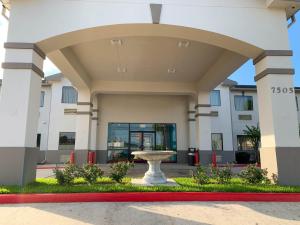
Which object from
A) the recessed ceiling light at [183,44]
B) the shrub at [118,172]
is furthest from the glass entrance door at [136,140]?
the shrub at [118,172]

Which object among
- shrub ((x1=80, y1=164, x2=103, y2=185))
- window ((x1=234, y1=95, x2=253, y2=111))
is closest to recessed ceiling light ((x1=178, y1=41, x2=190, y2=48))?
shrub ((x1=80, y1=164, x2=103, y2=185))

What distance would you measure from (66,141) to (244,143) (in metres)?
14.5

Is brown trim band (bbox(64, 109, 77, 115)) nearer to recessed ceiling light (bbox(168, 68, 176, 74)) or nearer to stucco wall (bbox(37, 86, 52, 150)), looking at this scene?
stucco wall (bbox(37, 86, 52, 150))

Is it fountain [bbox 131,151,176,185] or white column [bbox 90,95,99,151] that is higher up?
white column [bbox 90,95,99,151]

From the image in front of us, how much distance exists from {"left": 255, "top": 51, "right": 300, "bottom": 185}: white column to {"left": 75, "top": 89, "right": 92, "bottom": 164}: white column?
33.0ft

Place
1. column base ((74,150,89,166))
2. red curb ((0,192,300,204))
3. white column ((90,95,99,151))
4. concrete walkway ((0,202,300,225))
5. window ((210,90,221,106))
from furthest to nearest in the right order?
window ((210,90,221,106)), white column ((90,95,99,151)), column base ((74,150,89,166)), red curb ((0,192,300,204)), concrete walkway ((0,202,300,225))

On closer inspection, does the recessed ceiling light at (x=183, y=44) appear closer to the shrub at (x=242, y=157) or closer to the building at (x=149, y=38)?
the building at (x=149, y=38)

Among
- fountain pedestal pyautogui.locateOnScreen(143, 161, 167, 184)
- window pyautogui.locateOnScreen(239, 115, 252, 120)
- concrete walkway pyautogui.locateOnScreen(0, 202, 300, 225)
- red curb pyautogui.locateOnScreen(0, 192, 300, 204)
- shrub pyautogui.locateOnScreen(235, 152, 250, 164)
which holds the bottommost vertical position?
concrete walkway pyautogui.locateOnScreen(0, 202, 300, 225)

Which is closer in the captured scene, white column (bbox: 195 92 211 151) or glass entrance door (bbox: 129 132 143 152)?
white column (bbox: 195 92 211 151)

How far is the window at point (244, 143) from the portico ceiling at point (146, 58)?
333 inches

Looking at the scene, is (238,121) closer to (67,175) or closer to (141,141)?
(141,141)

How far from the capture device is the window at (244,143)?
21.0 metres

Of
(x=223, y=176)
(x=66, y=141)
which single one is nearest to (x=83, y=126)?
(x=66, y=141)

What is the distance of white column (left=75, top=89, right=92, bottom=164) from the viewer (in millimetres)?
14875
